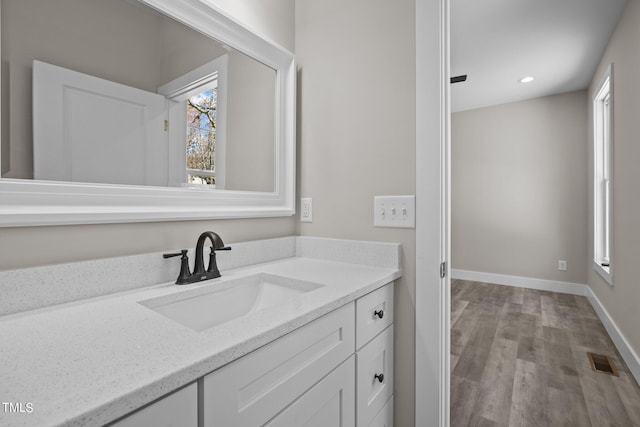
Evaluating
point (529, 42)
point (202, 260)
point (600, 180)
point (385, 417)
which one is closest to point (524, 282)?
point (600, 180)

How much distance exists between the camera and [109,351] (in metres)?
0.55

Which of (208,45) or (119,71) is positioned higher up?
(208,45)

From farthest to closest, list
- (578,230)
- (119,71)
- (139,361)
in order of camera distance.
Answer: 1. (578,230)
2. (119,71)
3. (139,361)

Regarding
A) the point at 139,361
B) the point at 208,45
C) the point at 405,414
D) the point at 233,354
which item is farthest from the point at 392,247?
the point at 208,45

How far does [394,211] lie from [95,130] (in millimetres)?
1024

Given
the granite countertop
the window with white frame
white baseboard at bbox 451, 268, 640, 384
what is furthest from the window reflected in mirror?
the window with white frame

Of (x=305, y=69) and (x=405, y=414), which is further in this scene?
(x=305, y=69)

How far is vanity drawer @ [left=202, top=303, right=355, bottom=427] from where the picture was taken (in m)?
0.57

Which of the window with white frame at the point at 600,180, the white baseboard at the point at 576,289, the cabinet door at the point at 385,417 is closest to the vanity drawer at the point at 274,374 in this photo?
the cabinet door at the point at 385,417

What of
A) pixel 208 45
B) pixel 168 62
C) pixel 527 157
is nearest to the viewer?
pixel 168 62

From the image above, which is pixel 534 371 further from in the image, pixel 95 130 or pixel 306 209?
pixel 95 130

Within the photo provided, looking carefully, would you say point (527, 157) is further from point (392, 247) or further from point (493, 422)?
point (392, 247)

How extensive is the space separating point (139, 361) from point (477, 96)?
4508 mm

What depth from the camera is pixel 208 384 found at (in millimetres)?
550
